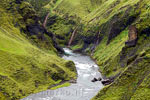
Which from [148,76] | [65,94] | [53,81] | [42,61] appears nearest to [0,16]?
[42,61]

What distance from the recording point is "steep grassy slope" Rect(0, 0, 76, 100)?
66000 mm

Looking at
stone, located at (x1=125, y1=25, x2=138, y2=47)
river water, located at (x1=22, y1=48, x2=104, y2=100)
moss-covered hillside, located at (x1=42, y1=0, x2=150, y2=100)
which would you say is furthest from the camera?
stone, located at (x1=125, y1=25, x2=138, y2=47)

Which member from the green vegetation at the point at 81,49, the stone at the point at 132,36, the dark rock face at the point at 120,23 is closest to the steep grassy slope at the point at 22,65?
the green vegetation at the point at 81,49

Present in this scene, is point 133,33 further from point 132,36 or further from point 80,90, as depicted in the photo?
point 80,90

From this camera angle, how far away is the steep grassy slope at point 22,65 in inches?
2598

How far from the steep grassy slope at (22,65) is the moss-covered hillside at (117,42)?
63.2 ft

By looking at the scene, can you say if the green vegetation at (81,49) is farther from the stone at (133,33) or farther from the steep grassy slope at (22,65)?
the stone at (133,33)

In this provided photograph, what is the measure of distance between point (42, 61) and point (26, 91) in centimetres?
1865

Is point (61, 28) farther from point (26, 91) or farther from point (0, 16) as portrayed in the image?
point (26, 91)

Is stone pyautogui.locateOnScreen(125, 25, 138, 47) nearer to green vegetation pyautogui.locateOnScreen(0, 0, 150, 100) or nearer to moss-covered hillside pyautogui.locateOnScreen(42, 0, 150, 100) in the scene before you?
moss-covered hillside pyautogui.locateOnScreen(42, 0, 150, 100)

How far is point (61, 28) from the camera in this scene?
18188 cm

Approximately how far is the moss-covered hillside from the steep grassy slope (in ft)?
63.2

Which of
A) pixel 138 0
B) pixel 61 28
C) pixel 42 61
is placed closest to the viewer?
pixel 42 61

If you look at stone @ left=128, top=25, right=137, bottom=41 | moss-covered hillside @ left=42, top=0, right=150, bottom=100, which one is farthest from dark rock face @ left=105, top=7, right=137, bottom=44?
stone @ left=128, top=25, right=137, bottom=41
